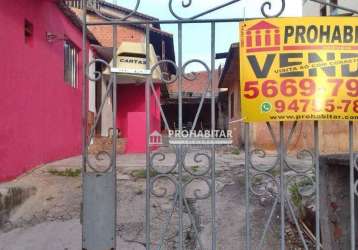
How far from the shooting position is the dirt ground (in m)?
4.32

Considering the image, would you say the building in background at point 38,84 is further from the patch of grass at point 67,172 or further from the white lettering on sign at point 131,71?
the white lettering on sign at point 131,71

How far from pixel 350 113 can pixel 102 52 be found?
10945 millimetres

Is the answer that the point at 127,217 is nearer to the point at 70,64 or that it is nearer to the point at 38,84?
the point at 38,84

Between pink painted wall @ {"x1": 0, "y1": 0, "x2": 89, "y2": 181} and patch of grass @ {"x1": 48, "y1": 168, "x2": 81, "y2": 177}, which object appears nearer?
pink painted wall @ {"x1": 0, "y1": 0, "x2": 89, "y2": 181}

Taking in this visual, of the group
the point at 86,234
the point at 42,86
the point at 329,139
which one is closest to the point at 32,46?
the point at 42,86

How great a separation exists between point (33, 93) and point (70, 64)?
3.14 meters

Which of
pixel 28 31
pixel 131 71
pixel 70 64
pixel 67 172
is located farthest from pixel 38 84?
pixel 131 71

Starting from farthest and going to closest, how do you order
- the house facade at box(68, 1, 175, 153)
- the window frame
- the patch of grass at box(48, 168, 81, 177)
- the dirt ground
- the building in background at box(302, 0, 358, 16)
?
the house facade at box(68, 1, 175, 153) < the building in background at box(302, 0, 358, 16) < the window frame < the patch of grass at box(48, 168, 81, 177) < the dirt ground

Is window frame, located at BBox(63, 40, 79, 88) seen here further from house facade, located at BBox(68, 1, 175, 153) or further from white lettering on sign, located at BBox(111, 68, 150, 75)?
white lettering on sign, located at BBox(111, 68, 150, 75)

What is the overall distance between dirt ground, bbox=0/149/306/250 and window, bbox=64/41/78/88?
12.8 ft

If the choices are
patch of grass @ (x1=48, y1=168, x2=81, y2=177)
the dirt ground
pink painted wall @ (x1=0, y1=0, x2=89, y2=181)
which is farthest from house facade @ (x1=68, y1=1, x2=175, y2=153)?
the dirt ground

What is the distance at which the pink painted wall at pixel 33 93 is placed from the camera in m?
6.07

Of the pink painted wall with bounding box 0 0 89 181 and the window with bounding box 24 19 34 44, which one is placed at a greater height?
the window with bounding box 24 19 34 44

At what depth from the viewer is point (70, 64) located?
10.4 meters
